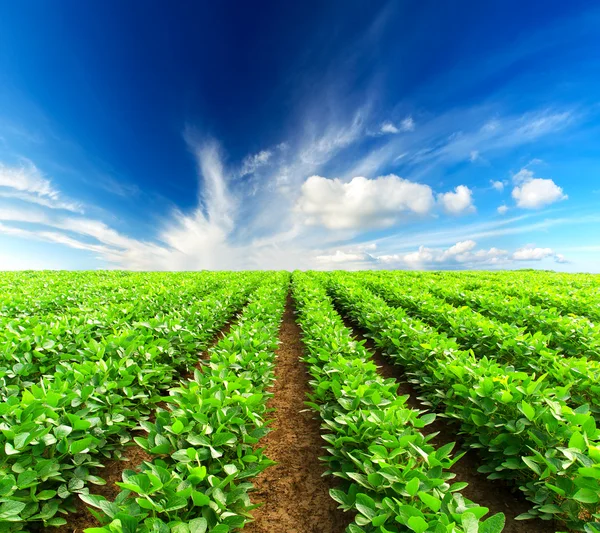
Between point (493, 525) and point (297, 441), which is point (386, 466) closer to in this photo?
point (493, 525)

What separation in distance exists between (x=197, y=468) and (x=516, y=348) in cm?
546

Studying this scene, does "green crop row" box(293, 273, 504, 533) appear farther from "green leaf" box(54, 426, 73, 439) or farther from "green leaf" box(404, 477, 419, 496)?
"green leaf" box(54, 426, 73, 439)

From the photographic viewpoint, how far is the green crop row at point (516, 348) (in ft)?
13.7

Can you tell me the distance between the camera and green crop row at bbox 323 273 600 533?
2.48m

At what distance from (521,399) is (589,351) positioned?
400 centimetres

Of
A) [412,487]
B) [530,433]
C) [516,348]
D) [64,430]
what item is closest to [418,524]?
[412,487]

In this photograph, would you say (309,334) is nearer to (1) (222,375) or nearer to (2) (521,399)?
(1) (222,375)

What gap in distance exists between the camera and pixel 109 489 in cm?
349

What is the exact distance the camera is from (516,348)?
532cm

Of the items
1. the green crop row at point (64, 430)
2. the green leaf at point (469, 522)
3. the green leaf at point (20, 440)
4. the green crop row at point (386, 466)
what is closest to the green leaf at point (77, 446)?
the green crop row at point (64, 430)

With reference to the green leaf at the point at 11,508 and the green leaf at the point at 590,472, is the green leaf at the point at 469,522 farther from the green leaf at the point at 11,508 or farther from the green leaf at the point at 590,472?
the green leaf at the point at 11,508

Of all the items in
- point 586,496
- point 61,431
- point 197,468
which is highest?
point 61,431

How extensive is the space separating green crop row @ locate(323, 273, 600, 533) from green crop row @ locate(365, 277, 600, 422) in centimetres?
67

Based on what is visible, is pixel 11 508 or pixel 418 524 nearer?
pixel 418 524
